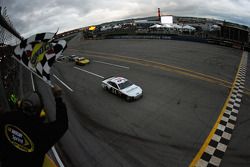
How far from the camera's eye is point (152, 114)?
11594 mm

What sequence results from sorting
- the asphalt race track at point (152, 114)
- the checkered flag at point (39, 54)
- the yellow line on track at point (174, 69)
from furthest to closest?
the yellow line on track at point (174, 69), the asphalt race track at point (152, 114), the checkered flag at point (39, 54)

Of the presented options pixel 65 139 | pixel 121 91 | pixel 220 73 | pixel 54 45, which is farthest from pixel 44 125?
pixel 220 73

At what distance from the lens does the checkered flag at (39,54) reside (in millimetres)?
3936

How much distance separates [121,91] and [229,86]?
8376 millimetres

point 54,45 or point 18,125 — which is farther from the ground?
point 54,45

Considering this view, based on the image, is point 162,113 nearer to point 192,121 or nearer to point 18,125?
point 192,121

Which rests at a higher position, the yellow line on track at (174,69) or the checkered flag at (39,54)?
the checkered flag at (39,54)

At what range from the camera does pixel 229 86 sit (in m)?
14.8

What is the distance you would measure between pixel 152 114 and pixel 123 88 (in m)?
3.52

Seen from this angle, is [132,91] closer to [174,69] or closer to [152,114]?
[152,114]

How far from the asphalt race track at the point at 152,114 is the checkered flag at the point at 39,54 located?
5225 mm

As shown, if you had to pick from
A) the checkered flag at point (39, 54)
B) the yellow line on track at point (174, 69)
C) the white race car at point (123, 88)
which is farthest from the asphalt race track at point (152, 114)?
the checkered flag at point (39, 54)

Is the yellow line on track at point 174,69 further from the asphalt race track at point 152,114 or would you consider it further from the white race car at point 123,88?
the white race car at point 123,88

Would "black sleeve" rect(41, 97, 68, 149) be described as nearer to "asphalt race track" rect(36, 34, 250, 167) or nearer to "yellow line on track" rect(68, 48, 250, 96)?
"asphalt race track" rect(36, 34, 250, 167)
